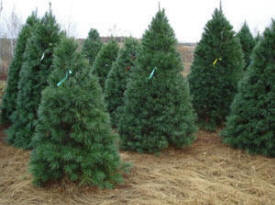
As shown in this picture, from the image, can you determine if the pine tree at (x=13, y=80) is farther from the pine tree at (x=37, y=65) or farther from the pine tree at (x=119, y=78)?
the pine tree at (x=119, y=78)

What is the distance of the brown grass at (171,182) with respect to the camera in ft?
12.5

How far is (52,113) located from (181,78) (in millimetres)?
2978

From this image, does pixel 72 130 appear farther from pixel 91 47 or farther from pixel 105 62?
pixel 91 47

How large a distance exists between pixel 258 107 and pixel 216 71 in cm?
199

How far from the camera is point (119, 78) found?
8016 millimetres

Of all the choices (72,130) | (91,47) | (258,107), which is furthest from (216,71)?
(91,47)

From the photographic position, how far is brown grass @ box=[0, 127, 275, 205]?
12.5 ft

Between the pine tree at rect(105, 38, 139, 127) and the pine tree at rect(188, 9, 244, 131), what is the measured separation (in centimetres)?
180

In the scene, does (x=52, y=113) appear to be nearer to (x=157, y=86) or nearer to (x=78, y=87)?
(x=78, y=87)

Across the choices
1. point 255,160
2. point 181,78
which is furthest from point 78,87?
point 255,160

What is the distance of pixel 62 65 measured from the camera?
13.1ft

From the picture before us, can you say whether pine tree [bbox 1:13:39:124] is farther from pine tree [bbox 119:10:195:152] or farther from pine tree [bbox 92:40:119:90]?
pine tree [bbox 119:10:195:152]

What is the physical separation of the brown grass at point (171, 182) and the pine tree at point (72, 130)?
239 mm

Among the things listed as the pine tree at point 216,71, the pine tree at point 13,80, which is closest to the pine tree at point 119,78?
the pine tree at point 216,71
